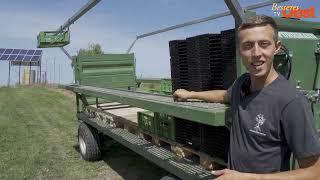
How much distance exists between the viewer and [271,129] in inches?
76.2

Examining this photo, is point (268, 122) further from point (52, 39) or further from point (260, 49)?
point (52, 39)

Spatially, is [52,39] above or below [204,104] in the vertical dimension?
above

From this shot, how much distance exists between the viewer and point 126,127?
5992 millimetres

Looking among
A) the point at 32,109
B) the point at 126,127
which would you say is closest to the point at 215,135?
the point at 126,127

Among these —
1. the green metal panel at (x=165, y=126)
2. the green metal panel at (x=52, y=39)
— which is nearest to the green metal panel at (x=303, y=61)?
the green metal panel at (x=165, y=126)

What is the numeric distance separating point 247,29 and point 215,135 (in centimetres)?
161

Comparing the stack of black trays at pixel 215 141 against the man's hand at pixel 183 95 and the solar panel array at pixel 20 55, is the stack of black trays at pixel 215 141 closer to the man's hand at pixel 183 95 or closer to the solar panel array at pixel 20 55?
the man's hand at pixel 183 95

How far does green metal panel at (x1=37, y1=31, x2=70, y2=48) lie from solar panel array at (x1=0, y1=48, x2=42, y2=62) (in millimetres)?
22153

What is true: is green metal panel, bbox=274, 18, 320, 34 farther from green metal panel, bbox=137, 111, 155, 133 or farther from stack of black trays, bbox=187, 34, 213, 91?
green metal panel, bbox=137, 111, 155, 133

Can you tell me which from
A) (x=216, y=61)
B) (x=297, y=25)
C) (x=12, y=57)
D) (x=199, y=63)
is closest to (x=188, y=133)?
(x=199, y=63)

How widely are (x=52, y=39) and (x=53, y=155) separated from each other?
14.9 feet

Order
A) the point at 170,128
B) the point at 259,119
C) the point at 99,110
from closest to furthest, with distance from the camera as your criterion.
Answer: the point at 259,119 → the point at 170,128 → the point at 99,110

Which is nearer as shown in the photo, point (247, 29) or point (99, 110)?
point (247, 29)

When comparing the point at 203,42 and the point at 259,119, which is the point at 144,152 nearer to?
the point at 203,42
